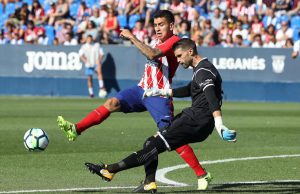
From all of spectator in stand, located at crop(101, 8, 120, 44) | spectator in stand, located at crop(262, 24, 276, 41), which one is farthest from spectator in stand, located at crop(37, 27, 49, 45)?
spectator in stand, located at crop(262, 24, 276, 41)

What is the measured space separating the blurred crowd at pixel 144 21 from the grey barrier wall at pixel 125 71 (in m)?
0.56

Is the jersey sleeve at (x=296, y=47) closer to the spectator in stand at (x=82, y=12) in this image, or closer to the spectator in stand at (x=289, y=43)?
the spectator in stand at (x=289, y=43)

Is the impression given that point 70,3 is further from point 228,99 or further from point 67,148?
point 67,148

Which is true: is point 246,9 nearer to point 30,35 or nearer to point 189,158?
point 30,35

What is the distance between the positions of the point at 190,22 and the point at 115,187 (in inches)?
887

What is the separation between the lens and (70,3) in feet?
123

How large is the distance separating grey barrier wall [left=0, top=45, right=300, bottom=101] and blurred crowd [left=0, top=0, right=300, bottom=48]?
557mm

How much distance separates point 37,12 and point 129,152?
2272cm

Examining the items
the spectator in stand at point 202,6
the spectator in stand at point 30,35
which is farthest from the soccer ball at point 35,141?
the spectator in stand at point 30,35

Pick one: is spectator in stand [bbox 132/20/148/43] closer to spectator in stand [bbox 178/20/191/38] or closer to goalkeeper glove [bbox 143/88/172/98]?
spectator in stand [bbox 178/20/191/38]

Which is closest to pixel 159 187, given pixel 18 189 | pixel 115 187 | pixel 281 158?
pixel 115 187

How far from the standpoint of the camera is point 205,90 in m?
10.5

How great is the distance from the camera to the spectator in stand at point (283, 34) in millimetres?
31519

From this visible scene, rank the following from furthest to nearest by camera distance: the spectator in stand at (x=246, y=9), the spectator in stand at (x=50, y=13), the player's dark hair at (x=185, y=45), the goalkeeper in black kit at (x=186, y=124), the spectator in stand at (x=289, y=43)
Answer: the spectator in stand at (x=50, y=13)
the spectator in stand at (x=246, y=9)
the spectator in stand at (x=289, y=43)
the player's dark hair at (x=185, y=45)
the goalkeeper in black kit at (x=186, y=124)
